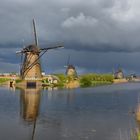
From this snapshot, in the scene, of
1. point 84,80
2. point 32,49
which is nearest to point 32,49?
point 32,49

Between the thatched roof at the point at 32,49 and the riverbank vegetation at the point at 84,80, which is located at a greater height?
the thatched roof at the point at 32,49

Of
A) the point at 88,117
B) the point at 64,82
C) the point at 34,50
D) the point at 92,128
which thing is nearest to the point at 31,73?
the point at 34,50

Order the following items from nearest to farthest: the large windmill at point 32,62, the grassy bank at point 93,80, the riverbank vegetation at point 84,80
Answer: the large windmill at point 32,62, the riverbank vegetation at point 84,80, the grassy bank at point 93,80

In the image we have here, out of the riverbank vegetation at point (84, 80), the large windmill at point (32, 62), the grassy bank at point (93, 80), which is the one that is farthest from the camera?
the grassy bank at point (93, 80)

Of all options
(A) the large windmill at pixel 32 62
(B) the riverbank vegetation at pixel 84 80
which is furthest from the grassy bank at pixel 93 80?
(A) the large windmill at pixel 32 62

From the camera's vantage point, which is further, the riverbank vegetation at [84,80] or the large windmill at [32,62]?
the riverbank vegetation at [84,80]

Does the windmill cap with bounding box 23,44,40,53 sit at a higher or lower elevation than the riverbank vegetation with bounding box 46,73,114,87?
higher

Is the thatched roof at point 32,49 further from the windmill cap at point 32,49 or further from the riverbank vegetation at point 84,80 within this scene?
the riverbank vegetation at point 84,80

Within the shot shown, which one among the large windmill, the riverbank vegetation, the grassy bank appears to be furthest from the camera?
the grassy bank

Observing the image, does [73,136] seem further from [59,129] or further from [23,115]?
[23,115]

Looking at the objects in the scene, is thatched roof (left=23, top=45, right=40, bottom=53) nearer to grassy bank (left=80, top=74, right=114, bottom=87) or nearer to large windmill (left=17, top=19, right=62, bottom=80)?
large windmill (left=17, top=19, right=62, bottom=80)

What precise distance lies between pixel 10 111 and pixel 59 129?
1212cm

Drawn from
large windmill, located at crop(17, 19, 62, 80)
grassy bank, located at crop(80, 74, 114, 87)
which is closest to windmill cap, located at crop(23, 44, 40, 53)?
large windmill, located at crop(17, 19, 62, 80)

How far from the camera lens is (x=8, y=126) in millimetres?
26719
